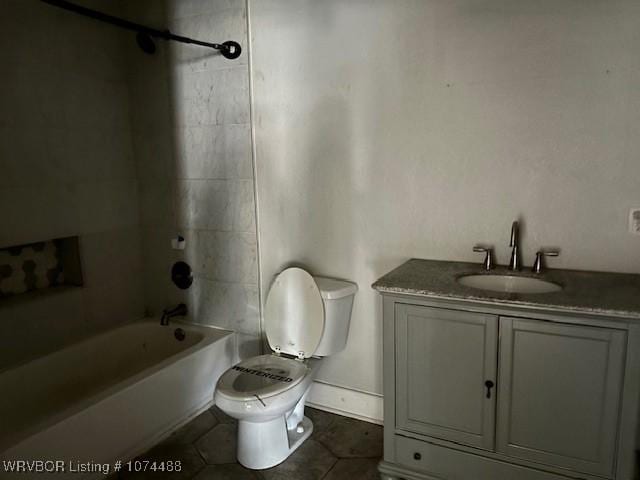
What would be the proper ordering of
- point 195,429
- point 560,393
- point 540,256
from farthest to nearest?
point 195,429
point 540,256
point 560,393

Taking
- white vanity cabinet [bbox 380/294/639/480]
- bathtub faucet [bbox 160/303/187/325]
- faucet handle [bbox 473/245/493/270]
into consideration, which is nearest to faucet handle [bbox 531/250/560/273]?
faucet handle [bbox 473/245/493/270]

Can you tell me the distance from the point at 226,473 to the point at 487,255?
1.47m

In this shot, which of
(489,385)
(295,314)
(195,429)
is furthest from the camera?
(195,429)

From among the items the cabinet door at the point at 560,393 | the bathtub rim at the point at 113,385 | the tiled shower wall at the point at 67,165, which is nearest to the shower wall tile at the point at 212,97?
the tiled shower wall at the point at 67,165

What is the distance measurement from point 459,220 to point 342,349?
2.87 ft

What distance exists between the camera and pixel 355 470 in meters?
2.12

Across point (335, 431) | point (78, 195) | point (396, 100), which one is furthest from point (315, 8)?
point (335, 431)

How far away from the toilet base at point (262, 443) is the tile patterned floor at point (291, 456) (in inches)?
1.2

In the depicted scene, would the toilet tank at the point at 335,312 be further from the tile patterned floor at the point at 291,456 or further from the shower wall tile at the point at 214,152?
the shower wall tile at the point at 214,152

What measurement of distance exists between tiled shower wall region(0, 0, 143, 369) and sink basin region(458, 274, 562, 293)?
6.66ft

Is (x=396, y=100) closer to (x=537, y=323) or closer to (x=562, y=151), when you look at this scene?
(x=562, y=151)

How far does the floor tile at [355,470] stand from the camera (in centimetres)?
207

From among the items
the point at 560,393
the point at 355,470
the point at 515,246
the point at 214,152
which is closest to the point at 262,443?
the point at 355,470

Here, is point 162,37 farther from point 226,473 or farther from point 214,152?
point 226,473
